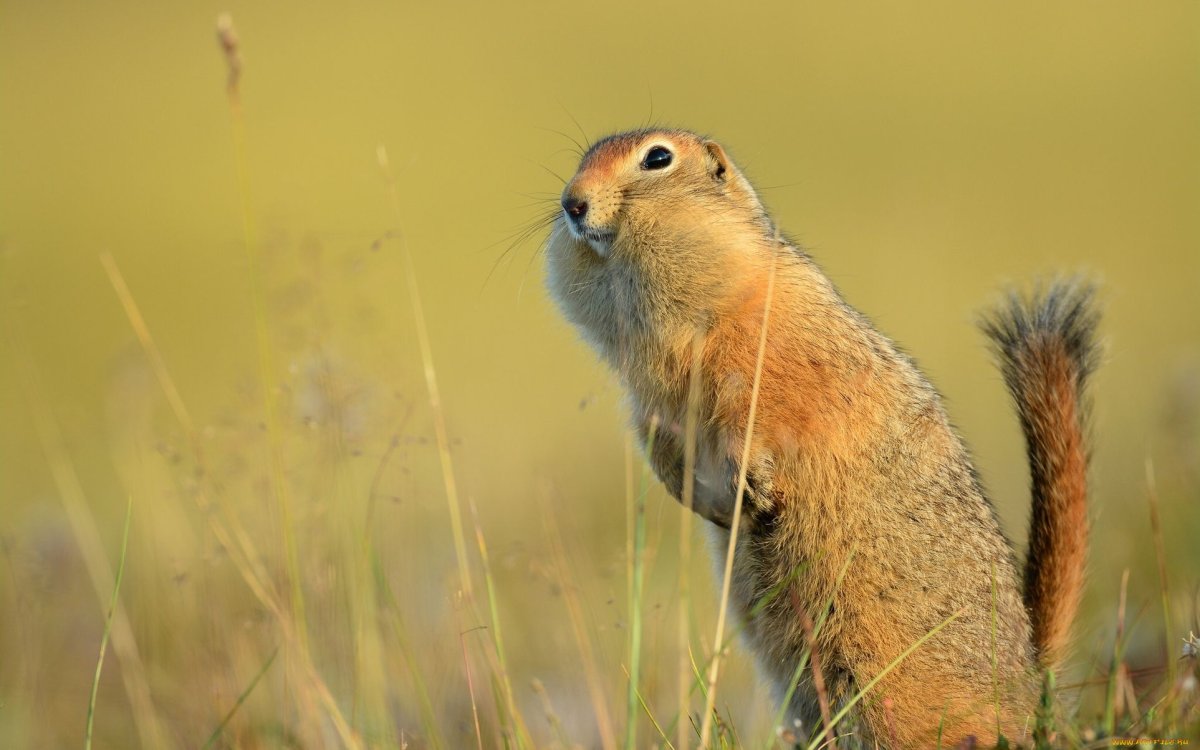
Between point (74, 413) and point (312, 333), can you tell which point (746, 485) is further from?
point (74, 413)

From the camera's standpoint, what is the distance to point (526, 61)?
101ft

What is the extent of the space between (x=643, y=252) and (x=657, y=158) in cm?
52

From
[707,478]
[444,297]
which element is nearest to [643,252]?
[707,478]

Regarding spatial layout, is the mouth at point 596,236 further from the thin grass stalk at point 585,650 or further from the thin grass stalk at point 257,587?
the thin grass stalk at point 257,587

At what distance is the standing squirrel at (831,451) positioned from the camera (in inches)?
167

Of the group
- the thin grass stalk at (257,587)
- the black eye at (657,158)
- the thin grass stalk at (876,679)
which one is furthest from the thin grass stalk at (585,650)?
the black eye at (657,158)

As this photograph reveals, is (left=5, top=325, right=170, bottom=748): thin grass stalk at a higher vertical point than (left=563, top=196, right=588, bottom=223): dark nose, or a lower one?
lower

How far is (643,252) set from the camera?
4.48m

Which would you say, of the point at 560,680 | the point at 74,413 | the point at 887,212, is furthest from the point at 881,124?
the point at 560,680

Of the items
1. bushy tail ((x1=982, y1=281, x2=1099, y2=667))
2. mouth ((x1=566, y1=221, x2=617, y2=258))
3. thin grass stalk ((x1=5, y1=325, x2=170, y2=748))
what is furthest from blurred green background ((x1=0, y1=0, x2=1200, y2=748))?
mouth ((x1=566, y1=221, x2=617, y2=258))

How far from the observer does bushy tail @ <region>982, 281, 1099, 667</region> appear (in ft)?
14.8

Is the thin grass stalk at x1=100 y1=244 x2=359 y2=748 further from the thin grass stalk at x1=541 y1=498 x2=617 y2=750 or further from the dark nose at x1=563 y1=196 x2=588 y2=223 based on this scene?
the dark nose at x1=563 y1=196 x2=588 y2=223

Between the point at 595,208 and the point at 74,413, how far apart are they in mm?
9022

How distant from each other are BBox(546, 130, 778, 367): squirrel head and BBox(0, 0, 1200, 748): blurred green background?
0.85ft
